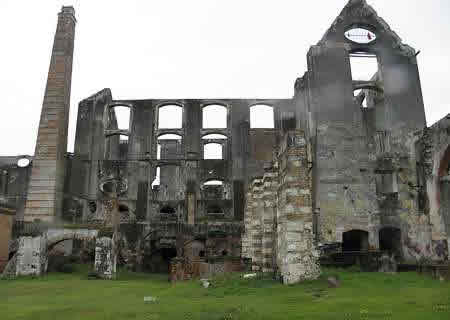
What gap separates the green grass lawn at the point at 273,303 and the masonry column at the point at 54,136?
15.7m

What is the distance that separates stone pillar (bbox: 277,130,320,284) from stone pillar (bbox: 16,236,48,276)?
1086 cm

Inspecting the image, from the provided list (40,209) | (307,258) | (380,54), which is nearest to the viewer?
(307,258)

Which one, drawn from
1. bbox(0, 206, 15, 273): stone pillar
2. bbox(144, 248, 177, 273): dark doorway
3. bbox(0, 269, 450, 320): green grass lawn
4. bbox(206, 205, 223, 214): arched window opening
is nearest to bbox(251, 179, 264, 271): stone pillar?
bbox(0, 269, 450, 320): green grass lawn

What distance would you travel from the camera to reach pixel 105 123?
3102cm

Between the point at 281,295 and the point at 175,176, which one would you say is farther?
the point at 175,176

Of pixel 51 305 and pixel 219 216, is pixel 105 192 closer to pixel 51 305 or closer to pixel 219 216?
pixel 219 216

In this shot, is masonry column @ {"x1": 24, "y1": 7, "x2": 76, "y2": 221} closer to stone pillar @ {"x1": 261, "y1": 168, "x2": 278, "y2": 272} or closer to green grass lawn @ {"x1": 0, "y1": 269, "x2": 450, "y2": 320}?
stone pillar @ {"x1": 261, "y1": 168, "x2": 278, "y2": 272}

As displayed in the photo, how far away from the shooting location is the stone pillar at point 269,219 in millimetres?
14547

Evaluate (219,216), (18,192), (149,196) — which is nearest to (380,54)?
(219,216)

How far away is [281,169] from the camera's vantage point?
11945mm

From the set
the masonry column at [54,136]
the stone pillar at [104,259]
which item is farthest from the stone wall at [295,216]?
the masonry column at [54,136]

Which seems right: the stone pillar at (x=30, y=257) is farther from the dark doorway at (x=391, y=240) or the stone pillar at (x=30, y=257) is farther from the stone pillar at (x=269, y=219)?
the dark doorway at (x=391, y=240)

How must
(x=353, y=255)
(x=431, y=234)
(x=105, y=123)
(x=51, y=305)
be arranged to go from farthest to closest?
(x=105, y=123) < (x=431, y=234) < (x=353, y=255) < (x=51, y=305)

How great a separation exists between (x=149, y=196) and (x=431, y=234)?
17480 mm
